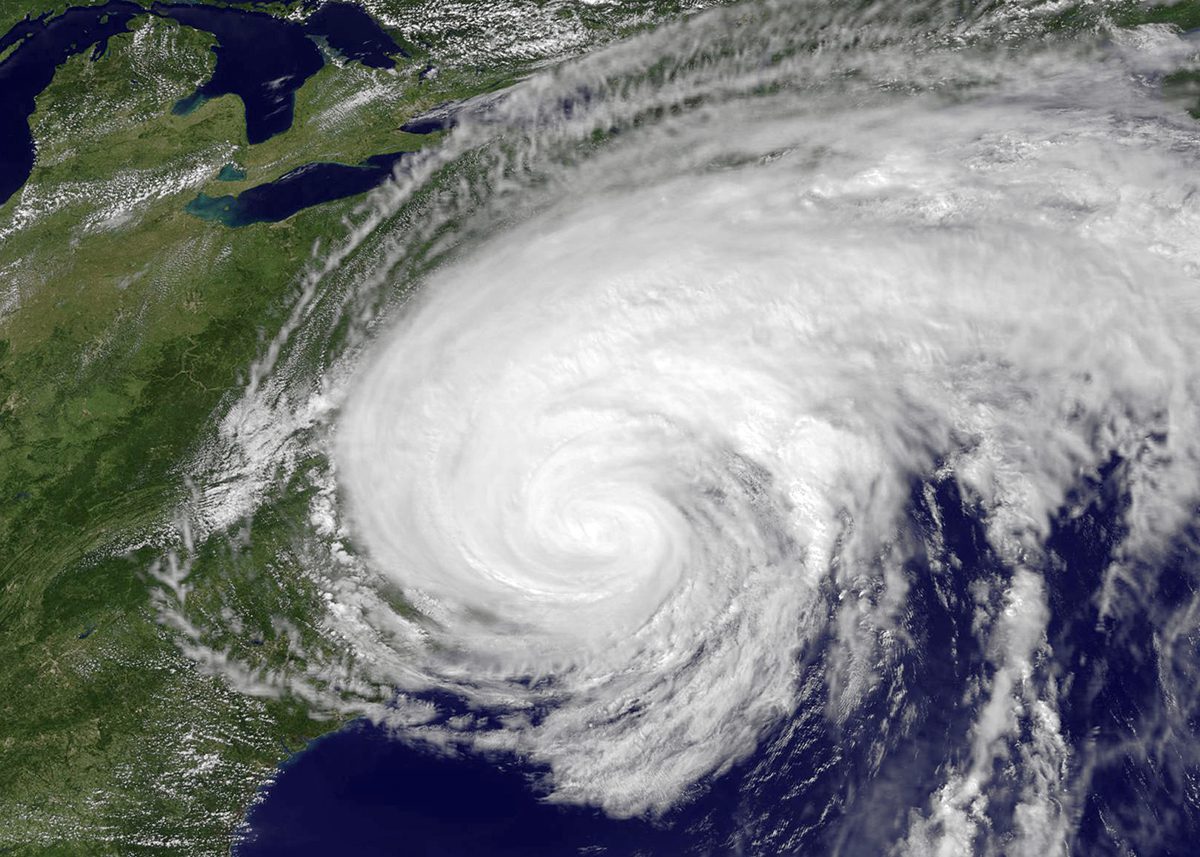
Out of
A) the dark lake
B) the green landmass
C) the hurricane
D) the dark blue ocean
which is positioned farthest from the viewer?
the dark lake

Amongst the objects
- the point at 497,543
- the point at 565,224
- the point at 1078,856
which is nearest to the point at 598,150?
the point at 565,224

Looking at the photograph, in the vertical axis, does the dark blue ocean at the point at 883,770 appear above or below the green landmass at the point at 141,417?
below

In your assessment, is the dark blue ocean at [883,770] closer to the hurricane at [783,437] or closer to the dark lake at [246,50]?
the hurricane at [783,437]

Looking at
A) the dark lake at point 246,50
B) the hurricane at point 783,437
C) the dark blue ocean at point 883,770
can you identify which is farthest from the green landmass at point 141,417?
the dark blue ocean at point 883,770

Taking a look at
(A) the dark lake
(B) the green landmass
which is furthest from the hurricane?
(A) the dark lake

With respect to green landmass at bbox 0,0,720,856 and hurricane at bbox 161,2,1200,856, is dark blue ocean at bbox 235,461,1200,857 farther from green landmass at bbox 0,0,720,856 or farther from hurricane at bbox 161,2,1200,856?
green landmass at bbox 0,0,720,856

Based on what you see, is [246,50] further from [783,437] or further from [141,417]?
[783,437]

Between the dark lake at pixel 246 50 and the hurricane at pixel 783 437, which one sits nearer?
the hurricane at pixel 783 437

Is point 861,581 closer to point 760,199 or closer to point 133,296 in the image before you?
point 760,199
